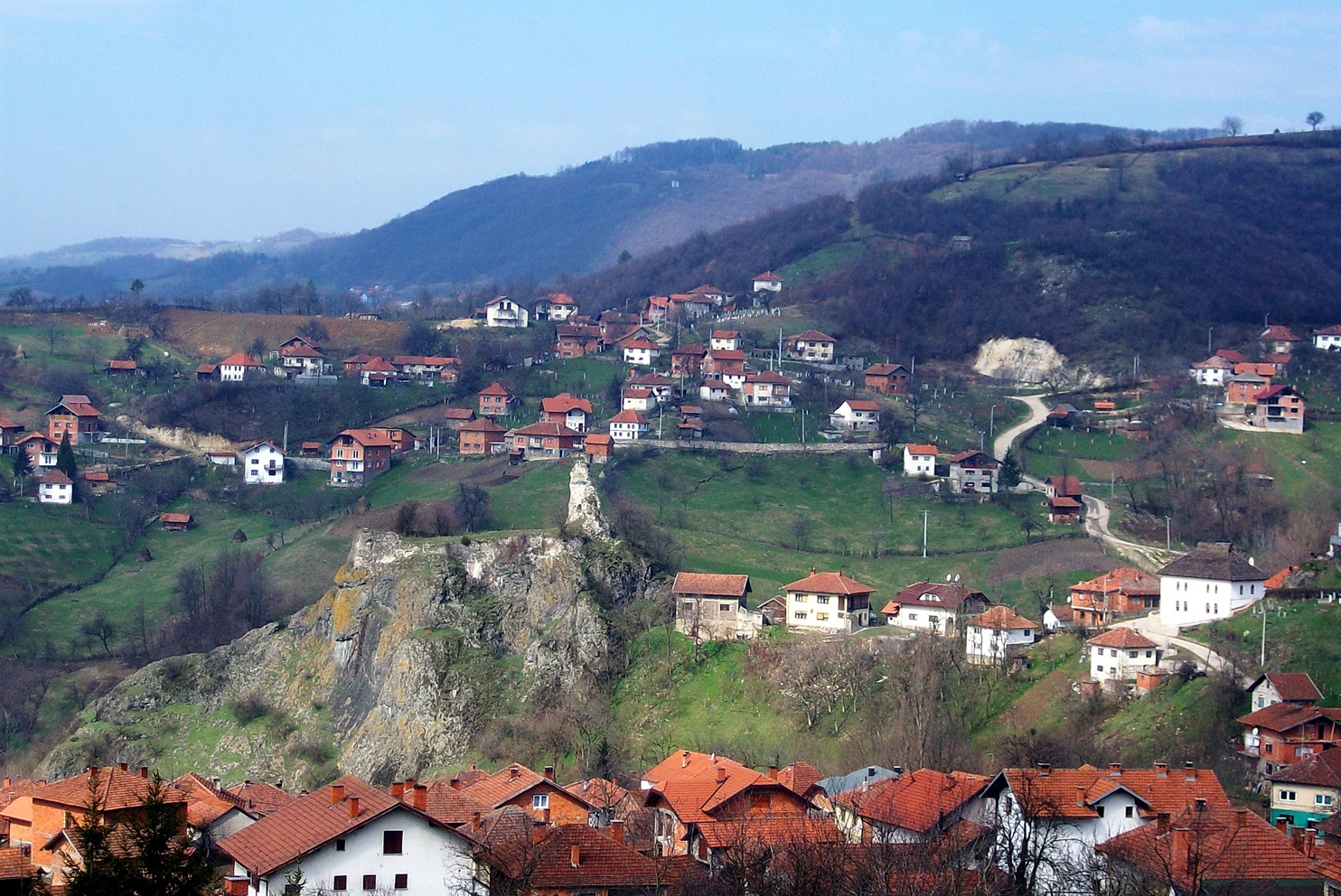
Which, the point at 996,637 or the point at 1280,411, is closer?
the point at 996,637

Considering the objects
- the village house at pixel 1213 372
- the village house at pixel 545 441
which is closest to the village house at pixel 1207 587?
the village house at pixel 545 441

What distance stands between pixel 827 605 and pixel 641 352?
55921 mm

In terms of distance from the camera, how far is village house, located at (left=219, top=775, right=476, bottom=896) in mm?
29219

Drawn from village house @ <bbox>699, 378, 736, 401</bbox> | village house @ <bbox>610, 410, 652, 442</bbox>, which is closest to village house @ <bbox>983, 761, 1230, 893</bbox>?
village house @ <bbox>610, 410, 652, 442</bbox>

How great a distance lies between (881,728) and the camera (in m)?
52.9

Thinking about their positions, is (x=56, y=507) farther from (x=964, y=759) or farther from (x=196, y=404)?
(x=964, y=759)

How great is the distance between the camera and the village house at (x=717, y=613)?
2473 inches

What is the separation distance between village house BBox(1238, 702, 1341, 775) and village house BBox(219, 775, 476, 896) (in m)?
24.8

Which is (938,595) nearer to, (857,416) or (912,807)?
(912,807)

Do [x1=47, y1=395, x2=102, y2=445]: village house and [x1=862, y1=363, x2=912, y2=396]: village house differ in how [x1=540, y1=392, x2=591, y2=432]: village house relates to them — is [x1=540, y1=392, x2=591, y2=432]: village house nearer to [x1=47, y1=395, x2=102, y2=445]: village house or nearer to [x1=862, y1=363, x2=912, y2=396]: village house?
[x1=862, y1=363, x2=912, y2=396]: village house

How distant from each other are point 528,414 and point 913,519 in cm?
2827

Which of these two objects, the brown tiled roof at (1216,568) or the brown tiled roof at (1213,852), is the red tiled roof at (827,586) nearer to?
the brown tiled roof at (1216,568)

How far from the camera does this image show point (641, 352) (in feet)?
382

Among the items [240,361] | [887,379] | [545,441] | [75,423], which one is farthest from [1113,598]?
[240,361]
